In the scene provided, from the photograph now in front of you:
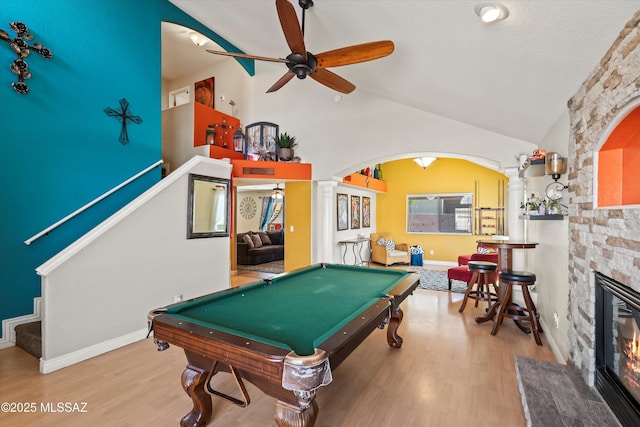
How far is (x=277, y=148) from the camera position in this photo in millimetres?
6293

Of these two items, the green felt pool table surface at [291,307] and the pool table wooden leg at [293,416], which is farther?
the green felt pool table surface at [291,307]

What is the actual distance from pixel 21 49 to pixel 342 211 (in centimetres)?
581

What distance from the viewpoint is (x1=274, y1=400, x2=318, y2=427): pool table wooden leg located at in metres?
1.38

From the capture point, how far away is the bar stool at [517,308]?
327 centimetres

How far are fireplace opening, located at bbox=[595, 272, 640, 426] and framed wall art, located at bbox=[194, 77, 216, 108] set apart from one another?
8104 millimetres

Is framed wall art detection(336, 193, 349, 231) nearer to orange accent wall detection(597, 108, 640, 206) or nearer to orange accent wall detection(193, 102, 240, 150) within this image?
orange accent wall detection(193, 102, 240, 150)

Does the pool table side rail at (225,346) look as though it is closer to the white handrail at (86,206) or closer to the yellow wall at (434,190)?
the white handrail at (86,206)

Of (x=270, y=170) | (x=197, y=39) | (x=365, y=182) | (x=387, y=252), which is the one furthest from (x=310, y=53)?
(x=387, y=252)

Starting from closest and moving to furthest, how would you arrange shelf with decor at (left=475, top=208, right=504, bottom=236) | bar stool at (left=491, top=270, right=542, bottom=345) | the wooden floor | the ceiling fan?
1. the wooden floor
2. the ceiling fan
3. bar stool at (left=491, top=270, right=542, bottom=345)
4. shelf with decor at (left=475, top=208, right=504, bottom=236)

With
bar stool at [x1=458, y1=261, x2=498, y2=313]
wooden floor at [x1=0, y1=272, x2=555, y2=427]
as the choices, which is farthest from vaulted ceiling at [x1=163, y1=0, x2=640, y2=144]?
wooden floor at [x1=0, y1=272, x2=555, y2=427]

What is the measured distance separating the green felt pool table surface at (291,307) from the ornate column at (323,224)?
10.1ft

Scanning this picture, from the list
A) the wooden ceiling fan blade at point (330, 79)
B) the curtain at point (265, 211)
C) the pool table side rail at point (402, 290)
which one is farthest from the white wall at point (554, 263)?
the curtain at point (265, 211)

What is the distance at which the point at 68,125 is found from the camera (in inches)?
139

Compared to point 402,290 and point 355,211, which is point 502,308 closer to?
point 402,290
